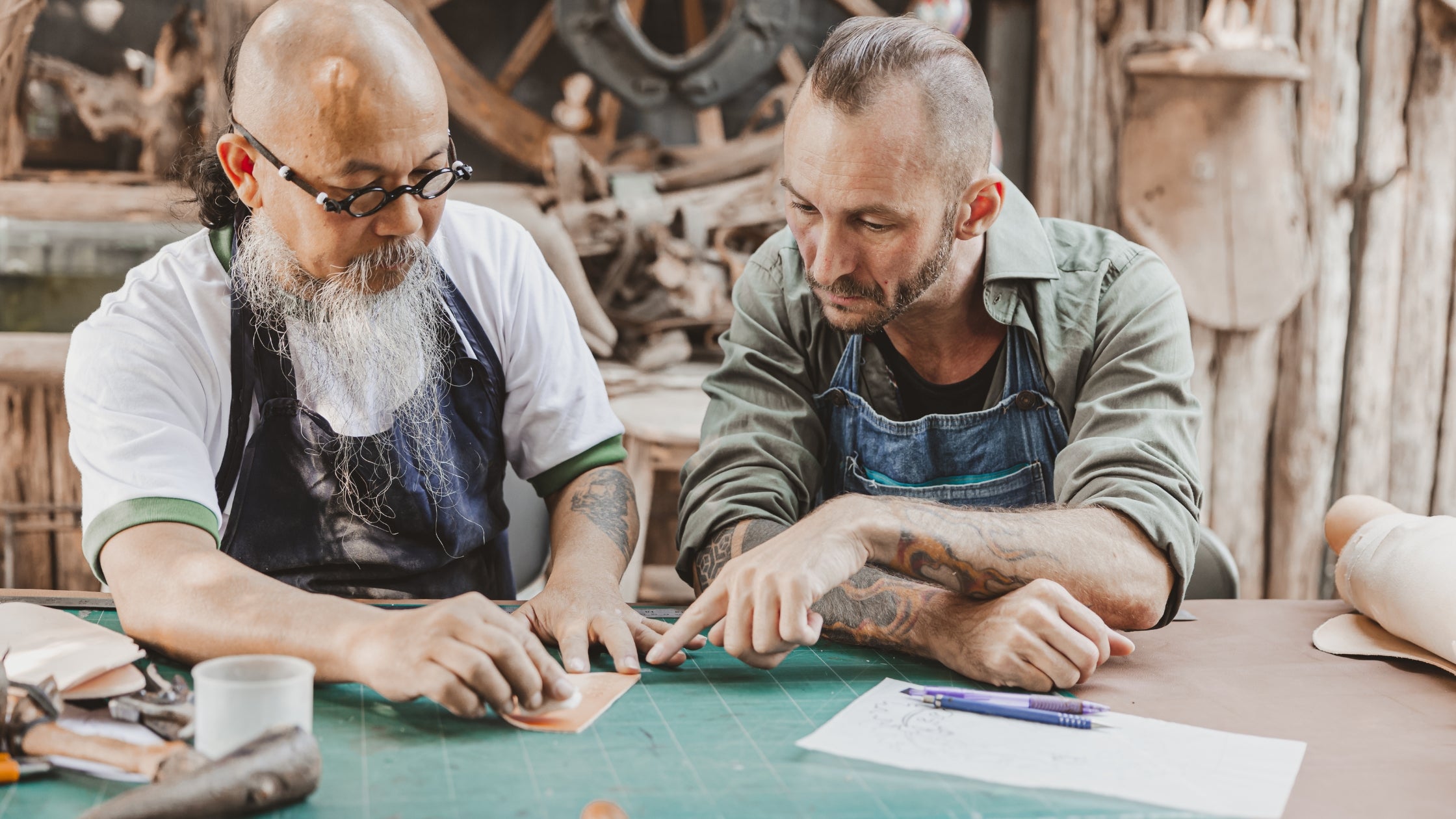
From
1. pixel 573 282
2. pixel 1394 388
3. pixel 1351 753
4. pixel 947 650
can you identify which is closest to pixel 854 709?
pixel 947 650

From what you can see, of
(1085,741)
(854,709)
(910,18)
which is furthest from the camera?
(910,18)

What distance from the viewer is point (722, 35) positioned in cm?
417

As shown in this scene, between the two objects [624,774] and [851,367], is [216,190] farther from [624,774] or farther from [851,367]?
[624,774]

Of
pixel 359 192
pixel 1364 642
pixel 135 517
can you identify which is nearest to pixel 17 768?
pixel 135 517

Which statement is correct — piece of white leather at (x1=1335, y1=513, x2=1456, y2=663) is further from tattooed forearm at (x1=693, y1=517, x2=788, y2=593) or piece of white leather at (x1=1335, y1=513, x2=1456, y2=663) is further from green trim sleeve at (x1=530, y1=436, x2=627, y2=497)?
green trim sleeve at (x1=530, y1=436, x2=627, y2=497)

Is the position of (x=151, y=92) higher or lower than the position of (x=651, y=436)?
higher

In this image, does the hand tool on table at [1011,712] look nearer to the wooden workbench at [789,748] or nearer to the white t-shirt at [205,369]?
the wooden workbench at [789,748]

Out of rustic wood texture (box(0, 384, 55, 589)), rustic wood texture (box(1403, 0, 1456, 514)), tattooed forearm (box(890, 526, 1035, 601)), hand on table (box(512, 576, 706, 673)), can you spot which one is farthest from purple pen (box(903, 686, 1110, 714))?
rustic wood texture (box(0, 384, 55, 589))

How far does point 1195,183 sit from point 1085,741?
3147 mm

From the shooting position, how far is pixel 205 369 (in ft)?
6.59

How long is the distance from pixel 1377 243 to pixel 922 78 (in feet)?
9.58

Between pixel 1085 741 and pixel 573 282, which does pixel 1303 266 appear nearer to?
pixel 573 282

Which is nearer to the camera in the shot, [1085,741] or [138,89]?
[1085,741]

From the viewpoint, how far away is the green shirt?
1.97 metres
